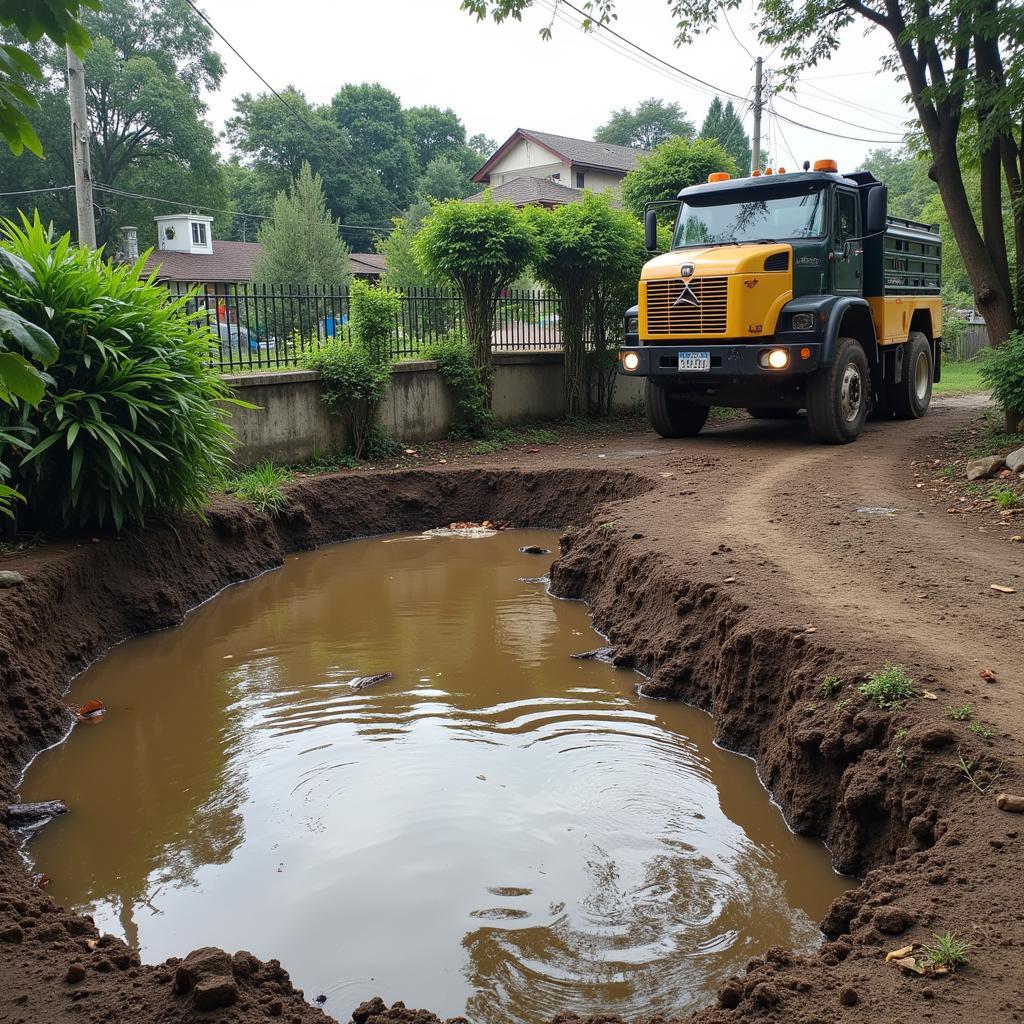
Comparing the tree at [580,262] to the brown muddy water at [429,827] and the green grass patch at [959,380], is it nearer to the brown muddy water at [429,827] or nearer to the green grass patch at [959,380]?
the green grass patch at [959,380]

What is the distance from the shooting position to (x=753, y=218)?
482 inches

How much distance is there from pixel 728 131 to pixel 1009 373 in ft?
195

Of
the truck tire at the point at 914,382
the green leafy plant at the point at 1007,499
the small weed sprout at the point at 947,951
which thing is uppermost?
the truck tire at the point at 914,382

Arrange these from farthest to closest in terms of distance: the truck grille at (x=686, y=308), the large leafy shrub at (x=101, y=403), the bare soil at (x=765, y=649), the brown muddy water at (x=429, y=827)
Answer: the truck grille at (x=686, y=308), the large leafy shrub at (x=101, y=403), the brown muddy water at (x=429, y=827), the bare soil at (x=765, y=649)

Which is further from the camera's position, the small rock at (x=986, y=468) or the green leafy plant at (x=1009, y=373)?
the green leafy plant at (x=1009, y=373)

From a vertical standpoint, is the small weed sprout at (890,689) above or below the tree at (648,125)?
below

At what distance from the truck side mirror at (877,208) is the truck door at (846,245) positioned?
7.7 inches

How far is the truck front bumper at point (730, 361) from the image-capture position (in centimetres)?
1148

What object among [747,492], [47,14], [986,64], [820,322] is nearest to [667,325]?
[820,322]

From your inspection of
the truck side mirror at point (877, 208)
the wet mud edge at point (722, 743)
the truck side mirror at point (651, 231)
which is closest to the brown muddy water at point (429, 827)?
the wet mud edge at point (722, 743)

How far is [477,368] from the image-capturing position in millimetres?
14547

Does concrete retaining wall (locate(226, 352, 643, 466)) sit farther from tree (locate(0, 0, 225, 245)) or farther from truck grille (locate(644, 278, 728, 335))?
tree (locate(0, 0, 225, 245))

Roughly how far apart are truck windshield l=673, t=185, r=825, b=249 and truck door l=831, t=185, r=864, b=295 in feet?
1.07

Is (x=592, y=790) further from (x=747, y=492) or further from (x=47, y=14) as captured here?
(x=747, y=492)
